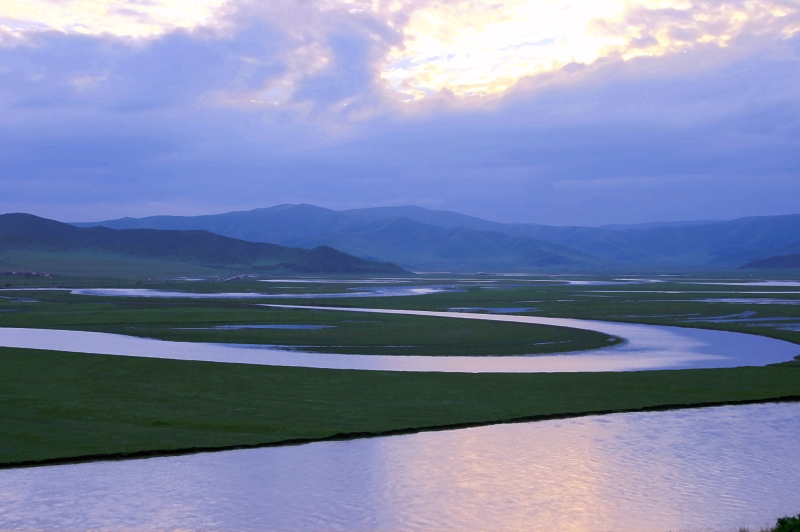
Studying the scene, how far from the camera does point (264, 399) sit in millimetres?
27203

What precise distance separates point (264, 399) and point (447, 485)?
35.7ft

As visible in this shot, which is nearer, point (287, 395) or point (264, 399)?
point (264, 399)

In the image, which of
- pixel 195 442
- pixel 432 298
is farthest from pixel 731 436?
pixel 432 298

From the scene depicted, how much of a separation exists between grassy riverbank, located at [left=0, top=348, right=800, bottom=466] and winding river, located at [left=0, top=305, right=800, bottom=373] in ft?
10.6

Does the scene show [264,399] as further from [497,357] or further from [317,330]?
[317,330]

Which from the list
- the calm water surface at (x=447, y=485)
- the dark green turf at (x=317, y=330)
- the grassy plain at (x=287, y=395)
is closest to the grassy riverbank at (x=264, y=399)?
the grassy plain at (x=287, y=395)

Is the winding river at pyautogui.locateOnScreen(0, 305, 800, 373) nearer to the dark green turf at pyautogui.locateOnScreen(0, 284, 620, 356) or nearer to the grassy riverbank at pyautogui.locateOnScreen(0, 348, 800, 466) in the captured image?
the dark green turf at pyautogui.locateOnScreen(0, 284, 620, 356)

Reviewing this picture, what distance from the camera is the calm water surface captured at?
1533 cm

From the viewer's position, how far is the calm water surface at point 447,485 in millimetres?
15328

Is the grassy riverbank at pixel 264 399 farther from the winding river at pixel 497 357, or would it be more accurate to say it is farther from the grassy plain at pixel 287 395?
the winding river at pixel 497 357

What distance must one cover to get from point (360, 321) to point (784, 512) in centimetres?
4387

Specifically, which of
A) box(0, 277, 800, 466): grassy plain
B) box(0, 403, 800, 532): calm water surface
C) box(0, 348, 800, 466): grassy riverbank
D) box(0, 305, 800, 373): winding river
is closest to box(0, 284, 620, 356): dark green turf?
box(0, 277, 800, 466): grassy plain

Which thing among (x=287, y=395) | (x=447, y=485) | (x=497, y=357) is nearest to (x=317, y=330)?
(x=497, y=357)

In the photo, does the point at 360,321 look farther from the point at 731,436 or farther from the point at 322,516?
the point at 322,516
